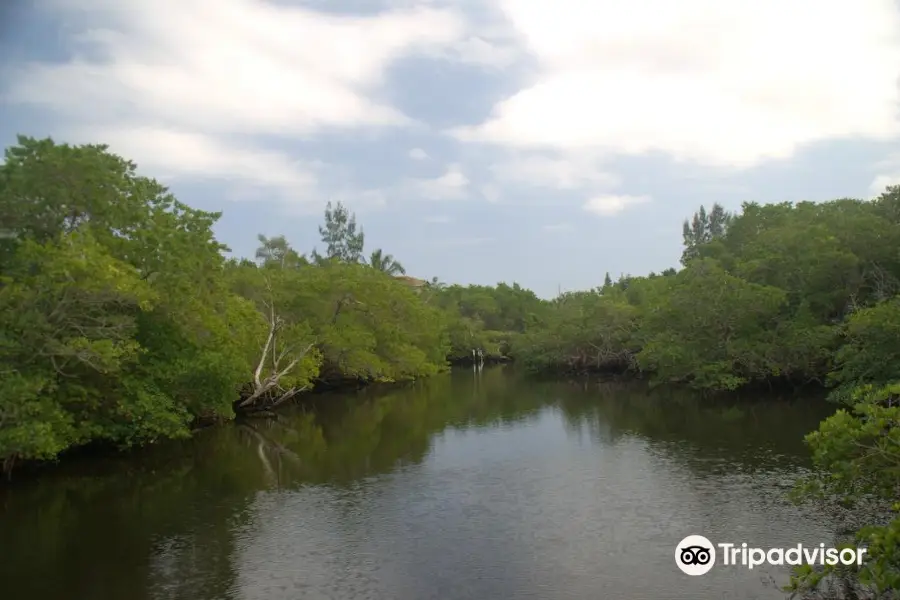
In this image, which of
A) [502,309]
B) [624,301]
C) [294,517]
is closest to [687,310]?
[624,301]

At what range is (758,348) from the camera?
29734mm

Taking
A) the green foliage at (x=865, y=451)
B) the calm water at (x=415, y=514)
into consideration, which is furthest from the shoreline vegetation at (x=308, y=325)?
the calm water at (x=415, y=514)

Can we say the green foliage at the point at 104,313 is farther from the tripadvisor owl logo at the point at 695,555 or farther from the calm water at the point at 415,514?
the tripadvisor owl logo at the point at 695,555

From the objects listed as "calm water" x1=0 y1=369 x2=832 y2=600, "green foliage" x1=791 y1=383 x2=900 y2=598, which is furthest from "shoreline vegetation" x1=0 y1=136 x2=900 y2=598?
"calm water" x1=0 y1=369 x2=832 y2=600

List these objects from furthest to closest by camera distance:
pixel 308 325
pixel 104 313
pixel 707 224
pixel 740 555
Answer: pixel 707 224, pixel 308 325, pixel 104 313, pixel 740 555

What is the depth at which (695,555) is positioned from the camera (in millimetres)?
11172

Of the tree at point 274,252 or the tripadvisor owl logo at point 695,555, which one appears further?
the tree at point 274,252

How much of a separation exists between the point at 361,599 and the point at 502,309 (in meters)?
62.7

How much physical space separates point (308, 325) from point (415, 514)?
1838 cm

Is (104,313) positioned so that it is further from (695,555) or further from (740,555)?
(740,555)

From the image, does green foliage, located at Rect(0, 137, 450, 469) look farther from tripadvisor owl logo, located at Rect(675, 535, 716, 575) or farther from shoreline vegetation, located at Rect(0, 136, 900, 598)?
tripadvisor owl logo, located at Rect(675, 535, 716, 575)

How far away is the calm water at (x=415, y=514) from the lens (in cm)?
1045

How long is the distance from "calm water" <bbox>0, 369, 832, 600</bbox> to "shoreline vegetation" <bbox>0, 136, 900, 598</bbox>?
1.32 meters

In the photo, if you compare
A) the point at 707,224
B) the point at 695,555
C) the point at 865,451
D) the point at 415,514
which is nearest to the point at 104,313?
the point at 415,514
